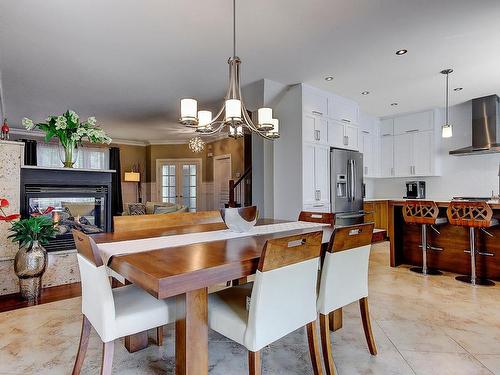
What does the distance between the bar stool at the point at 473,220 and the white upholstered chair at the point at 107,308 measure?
3.20 m

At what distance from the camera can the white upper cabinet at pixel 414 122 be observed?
18.4 ft

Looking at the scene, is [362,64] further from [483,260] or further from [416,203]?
[483,260]

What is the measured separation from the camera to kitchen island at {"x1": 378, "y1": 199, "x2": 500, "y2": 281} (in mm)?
3369

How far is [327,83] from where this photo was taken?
165 inches

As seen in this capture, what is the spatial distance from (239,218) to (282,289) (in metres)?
0.74

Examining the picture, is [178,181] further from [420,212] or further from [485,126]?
[485,126]

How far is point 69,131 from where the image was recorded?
3.22m

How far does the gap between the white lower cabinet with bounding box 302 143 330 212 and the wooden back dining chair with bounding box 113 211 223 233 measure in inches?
66.9

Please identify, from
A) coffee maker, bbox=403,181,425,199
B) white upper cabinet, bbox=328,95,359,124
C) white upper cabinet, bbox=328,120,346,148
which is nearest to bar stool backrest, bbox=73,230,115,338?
white upper cabinet, bbox=328,120,346,148

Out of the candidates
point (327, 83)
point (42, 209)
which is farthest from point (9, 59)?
point (327, 83)

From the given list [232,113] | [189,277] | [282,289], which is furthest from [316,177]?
[189,277]

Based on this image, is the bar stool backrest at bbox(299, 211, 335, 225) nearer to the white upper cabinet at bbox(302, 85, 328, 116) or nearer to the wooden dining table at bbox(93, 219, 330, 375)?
the wooden dining table at bbox(93, 219, 330, 375)

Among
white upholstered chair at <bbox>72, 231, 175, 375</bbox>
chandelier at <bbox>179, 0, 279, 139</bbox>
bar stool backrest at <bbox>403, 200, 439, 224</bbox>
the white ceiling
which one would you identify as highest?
the white ceiling

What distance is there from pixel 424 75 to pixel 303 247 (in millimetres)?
3666
